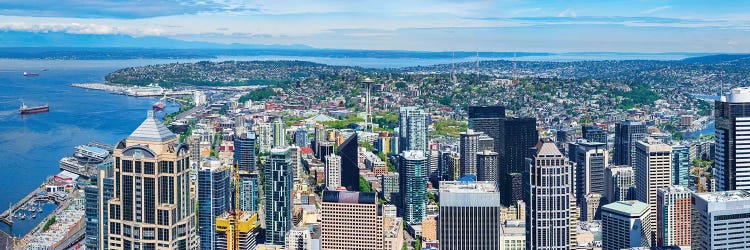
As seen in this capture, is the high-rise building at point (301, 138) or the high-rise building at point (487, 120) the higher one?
the high-rise building at point (487, 120)

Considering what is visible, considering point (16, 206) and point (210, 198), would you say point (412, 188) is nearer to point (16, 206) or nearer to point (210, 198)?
point (210, 198)

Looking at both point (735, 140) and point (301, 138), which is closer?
point (735, 140)

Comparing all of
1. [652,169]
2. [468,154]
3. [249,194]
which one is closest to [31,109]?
[249,194]

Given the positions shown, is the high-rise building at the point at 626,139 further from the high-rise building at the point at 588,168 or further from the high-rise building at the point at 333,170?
the high-rise building at the point at 333,170

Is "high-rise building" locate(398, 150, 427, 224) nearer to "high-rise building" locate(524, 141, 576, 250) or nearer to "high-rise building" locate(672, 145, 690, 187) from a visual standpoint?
"high-rise building" locate(672, 145, 690, 187)

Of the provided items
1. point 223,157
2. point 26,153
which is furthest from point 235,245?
point 26,153

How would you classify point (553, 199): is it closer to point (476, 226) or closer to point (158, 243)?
point (476, 226)

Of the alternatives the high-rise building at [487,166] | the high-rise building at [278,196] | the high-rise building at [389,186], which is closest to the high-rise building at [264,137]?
the high-rise building at [389,186]
